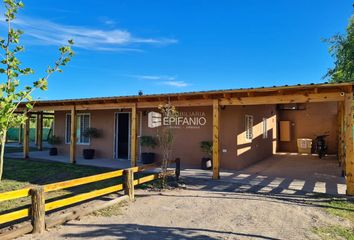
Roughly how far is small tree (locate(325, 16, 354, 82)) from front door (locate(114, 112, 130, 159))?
1163cm

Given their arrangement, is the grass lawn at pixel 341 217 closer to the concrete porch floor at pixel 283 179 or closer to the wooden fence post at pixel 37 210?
the concrete porch floor at pixel 283 179

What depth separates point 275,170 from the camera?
10.4 meters

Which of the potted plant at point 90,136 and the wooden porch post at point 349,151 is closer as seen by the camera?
the wooden porch post at point 349,151

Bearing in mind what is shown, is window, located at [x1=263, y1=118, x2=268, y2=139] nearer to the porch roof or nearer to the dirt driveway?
the porch roof

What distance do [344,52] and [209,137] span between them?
37.3ft

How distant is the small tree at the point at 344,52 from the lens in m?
15.7

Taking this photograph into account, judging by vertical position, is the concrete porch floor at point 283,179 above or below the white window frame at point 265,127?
below

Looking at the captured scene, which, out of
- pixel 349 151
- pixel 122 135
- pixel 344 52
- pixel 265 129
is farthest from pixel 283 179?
pixel 344 52

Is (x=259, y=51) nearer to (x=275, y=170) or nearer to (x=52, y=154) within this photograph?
(x=275, y=170)

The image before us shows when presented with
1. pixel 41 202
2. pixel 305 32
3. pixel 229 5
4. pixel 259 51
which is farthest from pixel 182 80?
pixel 41 202

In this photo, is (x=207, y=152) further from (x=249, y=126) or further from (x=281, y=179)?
(x=281, y=179)

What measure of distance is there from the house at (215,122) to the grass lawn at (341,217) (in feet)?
3.16

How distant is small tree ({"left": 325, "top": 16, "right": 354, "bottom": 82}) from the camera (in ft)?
51.6

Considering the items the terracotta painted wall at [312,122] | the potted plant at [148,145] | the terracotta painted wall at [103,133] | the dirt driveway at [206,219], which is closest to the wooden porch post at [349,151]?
the dirt driveway at [206,219]
